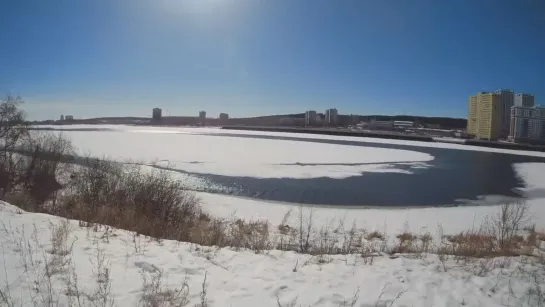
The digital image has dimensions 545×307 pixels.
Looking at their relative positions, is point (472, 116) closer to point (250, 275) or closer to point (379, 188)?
point (379, 188)

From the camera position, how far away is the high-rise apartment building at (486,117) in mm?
78944

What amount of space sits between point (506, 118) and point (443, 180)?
11347 centimetres

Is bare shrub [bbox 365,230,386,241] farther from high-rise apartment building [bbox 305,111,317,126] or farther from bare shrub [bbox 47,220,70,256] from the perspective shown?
high-rise apartment building [bbox 305,111,317,126]

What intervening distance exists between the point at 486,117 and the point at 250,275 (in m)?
94.7

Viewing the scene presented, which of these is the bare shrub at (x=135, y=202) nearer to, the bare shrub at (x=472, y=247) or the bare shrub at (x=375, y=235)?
the bare shrub at (x=375, y=235)

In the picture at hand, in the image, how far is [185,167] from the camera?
68.2 feet

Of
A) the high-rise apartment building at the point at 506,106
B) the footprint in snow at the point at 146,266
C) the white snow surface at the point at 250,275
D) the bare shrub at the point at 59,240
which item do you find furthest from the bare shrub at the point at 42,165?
the high-rise apartment building at the point at 506,106

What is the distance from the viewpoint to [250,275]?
4375 millimetres

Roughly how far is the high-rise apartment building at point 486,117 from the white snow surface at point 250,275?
8811 centimetres

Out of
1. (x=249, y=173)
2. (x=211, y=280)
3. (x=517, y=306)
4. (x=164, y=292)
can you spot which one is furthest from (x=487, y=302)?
(x=249, y=173)

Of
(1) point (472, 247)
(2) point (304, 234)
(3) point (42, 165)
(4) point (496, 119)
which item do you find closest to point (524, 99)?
(4) point (496, 119)

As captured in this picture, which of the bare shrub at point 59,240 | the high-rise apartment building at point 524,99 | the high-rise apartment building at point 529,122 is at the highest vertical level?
the high-rise apartment building at point 524,99

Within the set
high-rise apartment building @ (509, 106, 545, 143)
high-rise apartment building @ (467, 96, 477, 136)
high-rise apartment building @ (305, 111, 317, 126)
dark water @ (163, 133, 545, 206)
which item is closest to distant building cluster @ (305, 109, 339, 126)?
high-rise apartment building @ (305, 111, 317, 126)

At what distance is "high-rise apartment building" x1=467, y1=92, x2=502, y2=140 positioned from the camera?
78944 millimetres
